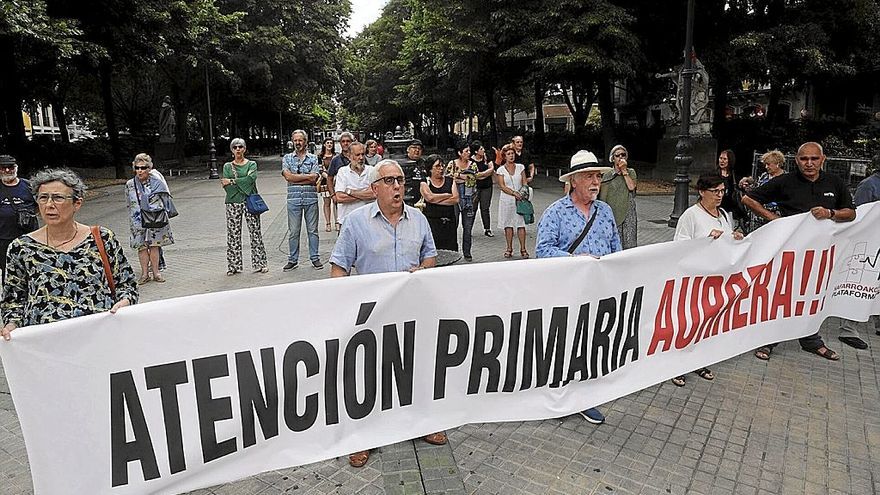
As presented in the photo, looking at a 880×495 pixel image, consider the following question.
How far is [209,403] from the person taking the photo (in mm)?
2893

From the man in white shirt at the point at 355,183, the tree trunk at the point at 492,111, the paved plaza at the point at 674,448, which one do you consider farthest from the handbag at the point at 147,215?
the tree trunk at the point at 492,111

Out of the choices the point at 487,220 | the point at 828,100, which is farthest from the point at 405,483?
the point at 828,100

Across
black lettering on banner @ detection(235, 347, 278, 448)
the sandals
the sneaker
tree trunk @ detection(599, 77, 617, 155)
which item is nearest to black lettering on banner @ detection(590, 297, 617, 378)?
the sneaker

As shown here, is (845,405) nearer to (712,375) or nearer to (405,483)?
(712,375)

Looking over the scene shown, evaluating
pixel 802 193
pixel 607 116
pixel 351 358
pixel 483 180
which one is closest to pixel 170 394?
pixel 351 358

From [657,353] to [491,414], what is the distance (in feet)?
4.32

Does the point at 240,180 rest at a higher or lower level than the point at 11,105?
lower

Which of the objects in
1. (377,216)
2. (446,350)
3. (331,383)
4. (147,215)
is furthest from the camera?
(147,215)

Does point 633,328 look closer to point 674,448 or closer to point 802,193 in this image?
point 674,448

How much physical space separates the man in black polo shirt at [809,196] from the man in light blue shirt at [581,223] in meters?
2.02

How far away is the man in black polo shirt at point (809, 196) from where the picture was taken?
16.5 feet

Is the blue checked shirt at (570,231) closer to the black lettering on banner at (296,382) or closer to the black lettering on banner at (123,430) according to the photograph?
the black lettering on banner at (296,382)

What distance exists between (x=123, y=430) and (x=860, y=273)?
566cm

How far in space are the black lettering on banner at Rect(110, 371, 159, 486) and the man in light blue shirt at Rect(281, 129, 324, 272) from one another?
5.53 m
